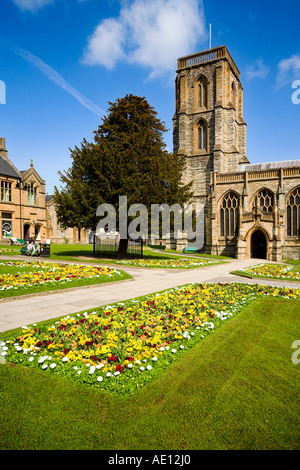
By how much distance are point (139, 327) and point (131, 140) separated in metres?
23.1

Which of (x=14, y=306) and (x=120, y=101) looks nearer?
(x=14, y=306)

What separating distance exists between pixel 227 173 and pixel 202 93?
17.4 m

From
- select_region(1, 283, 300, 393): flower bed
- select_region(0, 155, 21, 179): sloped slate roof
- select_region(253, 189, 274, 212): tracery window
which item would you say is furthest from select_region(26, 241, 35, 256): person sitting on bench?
select_region(253, 189, 274, 212): tracery window

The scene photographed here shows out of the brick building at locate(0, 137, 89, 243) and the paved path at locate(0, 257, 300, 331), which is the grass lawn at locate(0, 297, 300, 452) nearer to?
the paved path at locate(0, 257, 300, 331)

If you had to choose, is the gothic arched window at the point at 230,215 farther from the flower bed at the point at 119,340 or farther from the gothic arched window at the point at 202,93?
the flower bed at the point at 119,340

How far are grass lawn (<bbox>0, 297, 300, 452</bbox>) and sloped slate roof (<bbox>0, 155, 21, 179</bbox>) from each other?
4091cm

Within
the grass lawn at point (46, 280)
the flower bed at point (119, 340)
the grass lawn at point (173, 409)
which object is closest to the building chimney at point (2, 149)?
the grass lawn at point (46, 280)

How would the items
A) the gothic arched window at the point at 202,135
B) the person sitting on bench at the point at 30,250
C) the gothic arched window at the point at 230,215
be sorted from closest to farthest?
1. the person sitting on bench at the point at 30,250
2. the gothic arched window at the point at 230,215
3. the gothic arched window at the point at 202,135

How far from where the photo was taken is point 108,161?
910 inches

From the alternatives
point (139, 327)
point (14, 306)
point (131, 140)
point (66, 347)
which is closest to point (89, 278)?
point (14, 306)

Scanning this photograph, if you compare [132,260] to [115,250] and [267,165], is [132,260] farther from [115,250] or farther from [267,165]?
[267,165]

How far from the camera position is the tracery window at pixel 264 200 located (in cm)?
3538

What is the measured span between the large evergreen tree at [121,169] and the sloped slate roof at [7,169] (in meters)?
18.5
